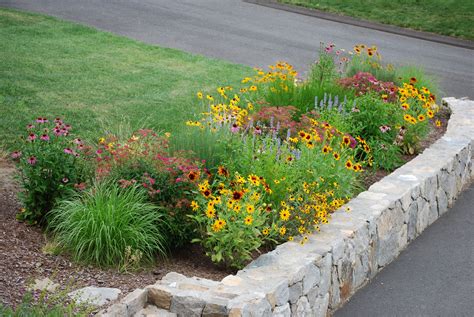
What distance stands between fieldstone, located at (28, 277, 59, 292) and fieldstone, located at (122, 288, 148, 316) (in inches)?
25.0

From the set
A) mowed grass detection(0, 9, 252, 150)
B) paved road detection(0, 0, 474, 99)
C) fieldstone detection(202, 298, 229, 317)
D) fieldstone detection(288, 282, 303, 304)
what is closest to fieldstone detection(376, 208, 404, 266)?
fieldstone detection(288, 282, 303, 304)

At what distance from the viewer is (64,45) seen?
48.0 feet

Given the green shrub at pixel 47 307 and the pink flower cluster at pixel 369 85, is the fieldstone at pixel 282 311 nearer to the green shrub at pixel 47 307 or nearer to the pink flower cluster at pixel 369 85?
the green shrub at pixel 47 307

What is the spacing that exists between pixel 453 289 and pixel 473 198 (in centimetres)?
255

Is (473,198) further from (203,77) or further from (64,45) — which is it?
(64,45)

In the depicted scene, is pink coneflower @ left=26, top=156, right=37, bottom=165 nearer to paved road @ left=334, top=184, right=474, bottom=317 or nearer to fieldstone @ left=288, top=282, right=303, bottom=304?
fieldstone @ left=288, top=282, right=303, bottom=304

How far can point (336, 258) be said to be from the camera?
7223 millimetres

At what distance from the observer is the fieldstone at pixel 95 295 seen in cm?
599

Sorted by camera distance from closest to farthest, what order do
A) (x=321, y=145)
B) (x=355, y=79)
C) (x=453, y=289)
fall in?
(x=453, y=289)
(x=321, y=145)
(x=355, y=79)

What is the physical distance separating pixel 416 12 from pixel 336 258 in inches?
583

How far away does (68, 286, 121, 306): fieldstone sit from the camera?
19.6ft

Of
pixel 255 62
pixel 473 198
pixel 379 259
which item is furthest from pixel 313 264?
pixel 255 62

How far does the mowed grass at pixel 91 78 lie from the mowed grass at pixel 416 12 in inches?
276

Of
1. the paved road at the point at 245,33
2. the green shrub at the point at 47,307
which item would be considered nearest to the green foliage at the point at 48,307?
the green shrub at the point at 47,307
